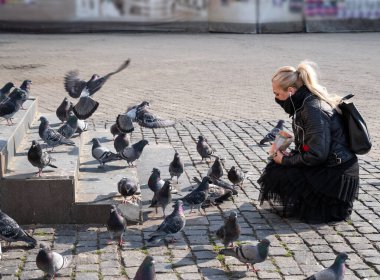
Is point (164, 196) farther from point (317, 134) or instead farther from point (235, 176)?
point (317, 134)

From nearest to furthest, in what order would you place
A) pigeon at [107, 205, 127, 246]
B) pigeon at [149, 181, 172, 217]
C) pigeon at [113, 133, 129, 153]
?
pigeon at [107, 205, 127, 246]
pigeon at [149, 181, 172, 217]
pigeon at [113, 133, 129, 153]

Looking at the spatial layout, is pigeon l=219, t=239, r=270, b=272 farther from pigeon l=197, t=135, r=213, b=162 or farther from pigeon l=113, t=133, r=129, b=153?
pigeon l=197, t=135, r=213, b=162

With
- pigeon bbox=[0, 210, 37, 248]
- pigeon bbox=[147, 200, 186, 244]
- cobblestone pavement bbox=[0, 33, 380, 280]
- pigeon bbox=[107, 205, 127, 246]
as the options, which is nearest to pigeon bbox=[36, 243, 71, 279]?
cobblestone pavement bbox=[0, 33, 380, 280]

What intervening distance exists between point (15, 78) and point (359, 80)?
27.0ft

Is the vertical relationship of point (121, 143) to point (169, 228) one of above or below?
above

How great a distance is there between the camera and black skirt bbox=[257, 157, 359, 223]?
7094mm

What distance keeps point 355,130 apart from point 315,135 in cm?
40

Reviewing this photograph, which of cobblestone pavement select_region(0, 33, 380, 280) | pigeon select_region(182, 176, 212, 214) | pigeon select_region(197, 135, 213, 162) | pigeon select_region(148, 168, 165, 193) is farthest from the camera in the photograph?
pigeon select_region(197, 135, 213, 162)

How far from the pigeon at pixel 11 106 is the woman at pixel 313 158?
323 cm

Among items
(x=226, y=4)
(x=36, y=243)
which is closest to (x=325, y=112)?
(x=36, y=243)

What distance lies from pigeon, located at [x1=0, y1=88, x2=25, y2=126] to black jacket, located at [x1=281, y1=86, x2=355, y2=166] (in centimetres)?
336

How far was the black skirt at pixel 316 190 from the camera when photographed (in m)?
7.09

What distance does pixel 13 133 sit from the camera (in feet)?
25.9

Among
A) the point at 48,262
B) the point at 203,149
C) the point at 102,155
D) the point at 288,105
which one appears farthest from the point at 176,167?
the point at 48,262
